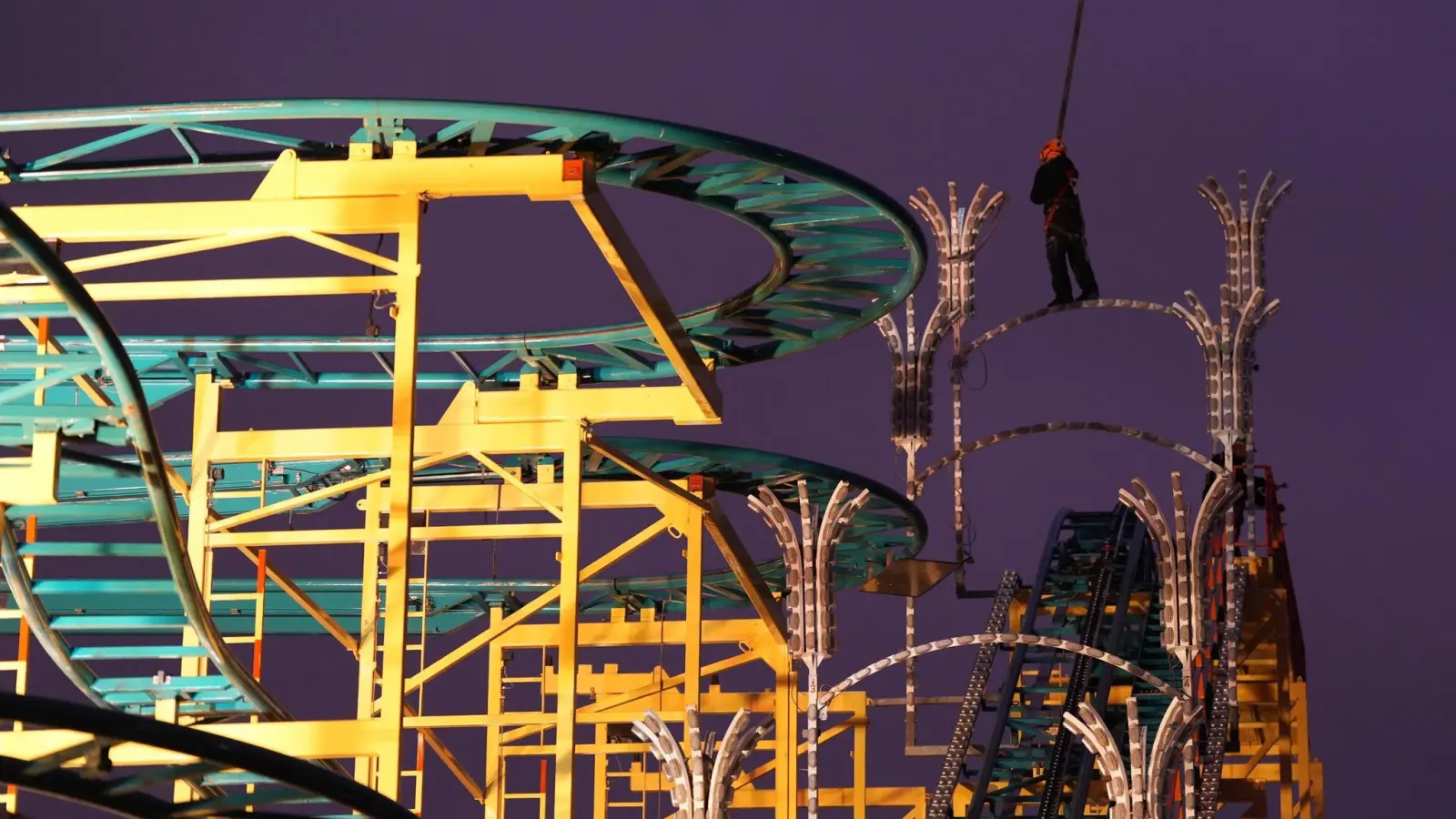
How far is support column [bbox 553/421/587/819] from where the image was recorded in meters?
21.5

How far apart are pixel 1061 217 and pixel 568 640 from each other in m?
9.26

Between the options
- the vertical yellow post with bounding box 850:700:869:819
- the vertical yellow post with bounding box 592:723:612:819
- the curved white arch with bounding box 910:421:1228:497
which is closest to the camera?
the curved white arch with bounding box 910:421:1228:497

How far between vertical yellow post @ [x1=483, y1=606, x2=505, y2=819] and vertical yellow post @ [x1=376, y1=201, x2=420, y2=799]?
8.47m

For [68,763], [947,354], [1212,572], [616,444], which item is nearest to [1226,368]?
[1212,572]

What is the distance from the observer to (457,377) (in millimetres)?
27172

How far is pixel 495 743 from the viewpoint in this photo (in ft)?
97.8

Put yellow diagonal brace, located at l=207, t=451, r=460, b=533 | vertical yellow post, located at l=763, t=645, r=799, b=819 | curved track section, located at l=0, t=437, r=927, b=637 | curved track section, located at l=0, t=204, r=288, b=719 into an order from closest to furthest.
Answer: curved track section, located at l=0, t=204, r=288, b=719
curved track section, located at l=0, t=437, r=927, b=637
yellow diagonal brace, located at l=207, t=451, r=460, b=533
vertical yellow post, located at l=763, t=645, r=799, b=819

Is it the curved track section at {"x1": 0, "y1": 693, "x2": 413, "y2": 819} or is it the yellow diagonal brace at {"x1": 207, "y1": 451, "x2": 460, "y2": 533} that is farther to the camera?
the yellow diagonal brace at {"x1": 207, "y1": 451, "x2": 460, "y2": 533}

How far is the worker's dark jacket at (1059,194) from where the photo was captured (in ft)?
90.2

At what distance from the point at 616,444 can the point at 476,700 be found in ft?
92.2

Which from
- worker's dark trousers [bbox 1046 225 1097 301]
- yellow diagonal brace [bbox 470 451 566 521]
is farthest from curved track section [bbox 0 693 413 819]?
worker's dark trousers [bbox 1046 225 1097 301]

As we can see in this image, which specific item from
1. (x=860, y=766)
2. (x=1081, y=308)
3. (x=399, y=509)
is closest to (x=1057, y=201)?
(x=1081, y=308)

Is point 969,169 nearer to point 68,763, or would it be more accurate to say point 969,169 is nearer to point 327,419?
point 327,419

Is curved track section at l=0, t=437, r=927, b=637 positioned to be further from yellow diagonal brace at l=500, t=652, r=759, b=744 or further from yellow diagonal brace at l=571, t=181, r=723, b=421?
yellow diagonal brace at l=571, t=181, r=723, b=421
